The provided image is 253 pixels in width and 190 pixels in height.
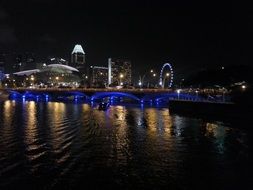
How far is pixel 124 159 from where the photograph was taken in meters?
29.4

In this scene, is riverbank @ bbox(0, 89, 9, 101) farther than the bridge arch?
Yes

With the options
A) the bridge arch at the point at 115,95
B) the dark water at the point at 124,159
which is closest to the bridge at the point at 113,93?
the bridge arch at the point at 115,95

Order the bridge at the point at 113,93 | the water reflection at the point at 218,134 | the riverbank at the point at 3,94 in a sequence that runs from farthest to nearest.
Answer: the riverbank at the point at 3,94 → the bridge at the point at 113,93 → the water reflection at the point at 218,134

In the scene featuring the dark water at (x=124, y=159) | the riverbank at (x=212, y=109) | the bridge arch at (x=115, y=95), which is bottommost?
the dark water at (x=124, y=159)

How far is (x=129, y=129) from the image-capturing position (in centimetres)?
4944

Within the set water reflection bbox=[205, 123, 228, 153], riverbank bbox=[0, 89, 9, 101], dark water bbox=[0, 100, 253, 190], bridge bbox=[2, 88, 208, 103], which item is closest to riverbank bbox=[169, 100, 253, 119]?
water reflection bbox=[205, 123, 228, 153]

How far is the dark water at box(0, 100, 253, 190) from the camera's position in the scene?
22.7 metres

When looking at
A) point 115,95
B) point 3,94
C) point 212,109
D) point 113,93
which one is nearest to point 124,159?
point 212,109

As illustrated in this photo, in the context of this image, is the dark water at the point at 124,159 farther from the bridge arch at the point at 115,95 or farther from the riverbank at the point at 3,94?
the riverbank at the point at 3,94

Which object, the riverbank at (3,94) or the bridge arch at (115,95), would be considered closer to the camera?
the bridge arch at (115,95)

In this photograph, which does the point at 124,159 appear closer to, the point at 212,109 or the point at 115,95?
the point at 212,109

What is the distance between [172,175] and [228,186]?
3.71m

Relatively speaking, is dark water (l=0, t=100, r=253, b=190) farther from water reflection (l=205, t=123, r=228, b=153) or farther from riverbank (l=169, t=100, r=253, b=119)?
riverbank (l=169, t=100, r=253, b=119)

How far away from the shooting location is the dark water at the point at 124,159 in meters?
22.7
